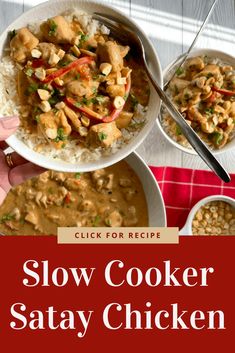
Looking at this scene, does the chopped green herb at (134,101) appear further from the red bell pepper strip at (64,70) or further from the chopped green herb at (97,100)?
the red bell pepper strip at (64,70)

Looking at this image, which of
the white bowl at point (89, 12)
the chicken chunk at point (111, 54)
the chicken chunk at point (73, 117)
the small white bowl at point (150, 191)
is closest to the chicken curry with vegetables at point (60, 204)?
the small white bowl at point (150, 191)

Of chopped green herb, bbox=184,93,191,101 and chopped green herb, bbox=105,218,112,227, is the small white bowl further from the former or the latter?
chopped green herb, bbox=184,93,191,101

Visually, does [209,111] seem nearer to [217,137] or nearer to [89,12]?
[217,137]

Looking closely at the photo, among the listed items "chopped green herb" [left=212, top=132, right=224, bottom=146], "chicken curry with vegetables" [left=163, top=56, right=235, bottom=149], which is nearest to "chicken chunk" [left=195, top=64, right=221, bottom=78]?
"chicken curry with vegetables" [left=163, top=56, right=235, bottom=149]

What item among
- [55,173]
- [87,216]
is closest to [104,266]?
[87,216]

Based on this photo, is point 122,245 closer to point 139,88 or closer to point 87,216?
point 87,216

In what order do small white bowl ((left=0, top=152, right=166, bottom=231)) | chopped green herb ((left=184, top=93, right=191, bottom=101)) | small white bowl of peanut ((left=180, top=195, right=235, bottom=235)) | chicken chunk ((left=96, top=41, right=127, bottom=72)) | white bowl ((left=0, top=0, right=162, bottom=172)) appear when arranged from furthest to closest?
small white bowl of peanut ((left=180, top=195, right=235, bottom=235))
small white bowl ((left=0, top=152, right=166, bottom=231))
chopped green herb ((left=184, top=93, right=191, bottom=101))
white bowl ((left=0, top=0, right=162, bottom=172))
chicken chunk ((left=96, top=41, right=127, bottom=72))

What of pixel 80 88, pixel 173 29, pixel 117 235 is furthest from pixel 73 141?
pixel 173 29
